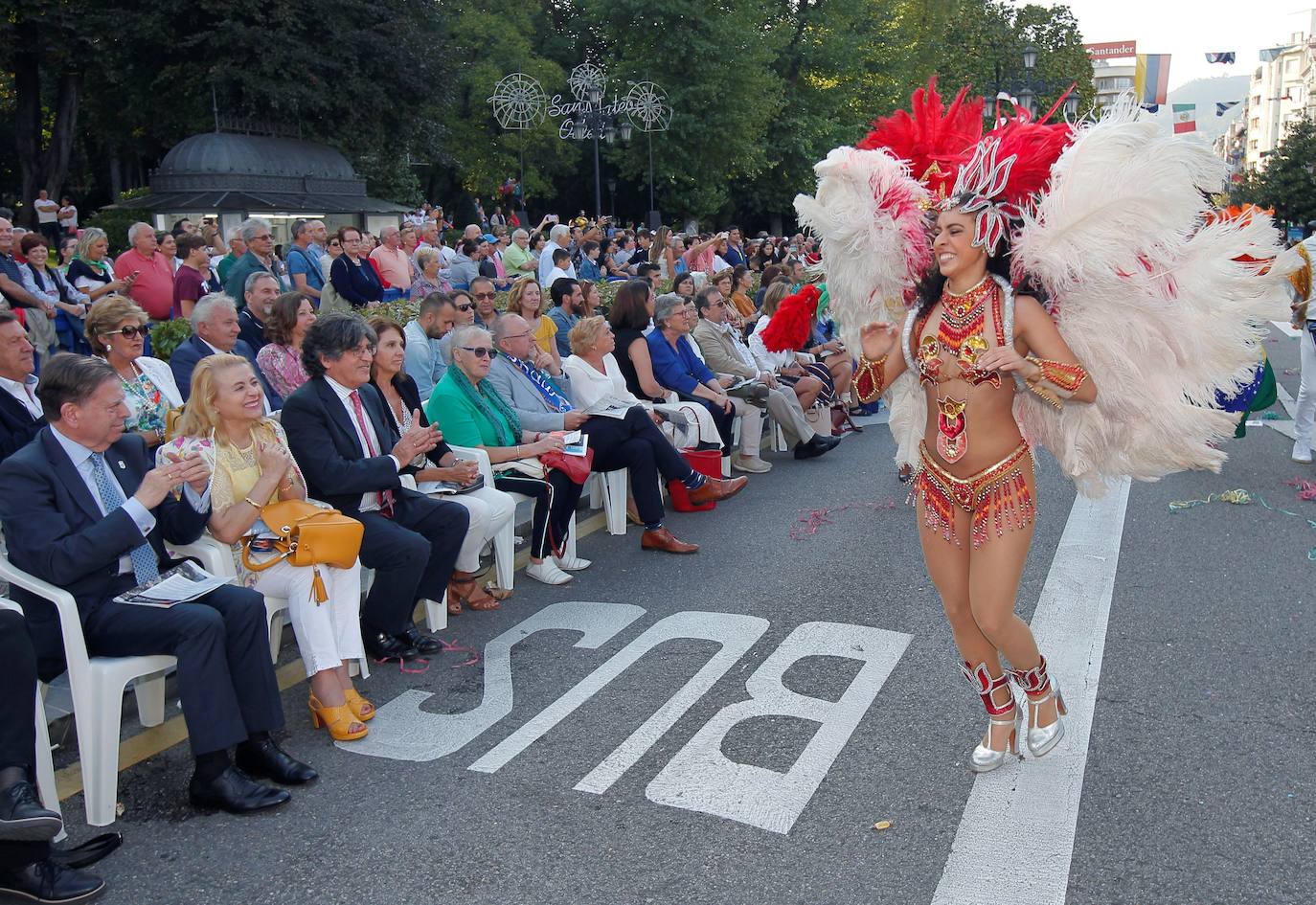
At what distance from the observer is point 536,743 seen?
4156 mm

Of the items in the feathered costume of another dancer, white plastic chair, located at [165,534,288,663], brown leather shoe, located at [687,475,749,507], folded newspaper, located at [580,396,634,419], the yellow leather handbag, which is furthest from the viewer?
brown leather shoe, located at [687,475,749,507]

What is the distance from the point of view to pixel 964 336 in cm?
373

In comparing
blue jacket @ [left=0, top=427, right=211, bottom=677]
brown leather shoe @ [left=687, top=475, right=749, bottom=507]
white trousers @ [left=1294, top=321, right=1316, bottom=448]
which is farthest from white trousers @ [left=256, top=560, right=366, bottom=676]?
white trousers @ [left=1294, top=321, right=1316, bottom=448]

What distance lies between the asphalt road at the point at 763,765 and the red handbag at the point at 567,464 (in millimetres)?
620

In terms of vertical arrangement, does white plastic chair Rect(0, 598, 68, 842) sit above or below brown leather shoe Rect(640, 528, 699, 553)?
above

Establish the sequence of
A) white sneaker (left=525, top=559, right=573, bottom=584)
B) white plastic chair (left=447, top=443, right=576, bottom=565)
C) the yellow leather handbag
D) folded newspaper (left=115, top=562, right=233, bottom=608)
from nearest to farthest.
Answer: folded newspaper (left=115, top=562, right=233, bottom=608) → the yellow leather handbag → white plastic chair (left=447, top=443, right=576, bottom=565) → white sneaker (left=525, top=559, right=573, bottom=584)

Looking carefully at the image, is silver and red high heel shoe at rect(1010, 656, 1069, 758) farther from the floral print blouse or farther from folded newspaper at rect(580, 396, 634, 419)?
the floral print blouse

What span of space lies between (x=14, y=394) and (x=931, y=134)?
161 inches

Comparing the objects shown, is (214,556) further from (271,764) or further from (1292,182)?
(1292,182)

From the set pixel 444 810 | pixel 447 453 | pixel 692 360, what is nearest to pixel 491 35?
pixel 692 360

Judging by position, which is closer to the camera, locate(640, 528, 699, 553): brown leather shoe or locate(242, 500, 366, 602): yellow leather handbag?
locate(242, 500, 366, 602): yellow leather handbag

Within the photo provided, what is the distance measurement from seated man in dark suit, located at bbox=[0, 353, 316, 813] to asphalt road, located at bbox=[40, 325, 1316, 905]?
25 cm

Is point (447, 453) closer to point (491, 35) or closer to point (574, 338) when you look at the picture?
point (574, 338)

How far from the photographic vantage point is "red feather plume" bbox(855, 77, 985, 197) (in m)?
4.08
